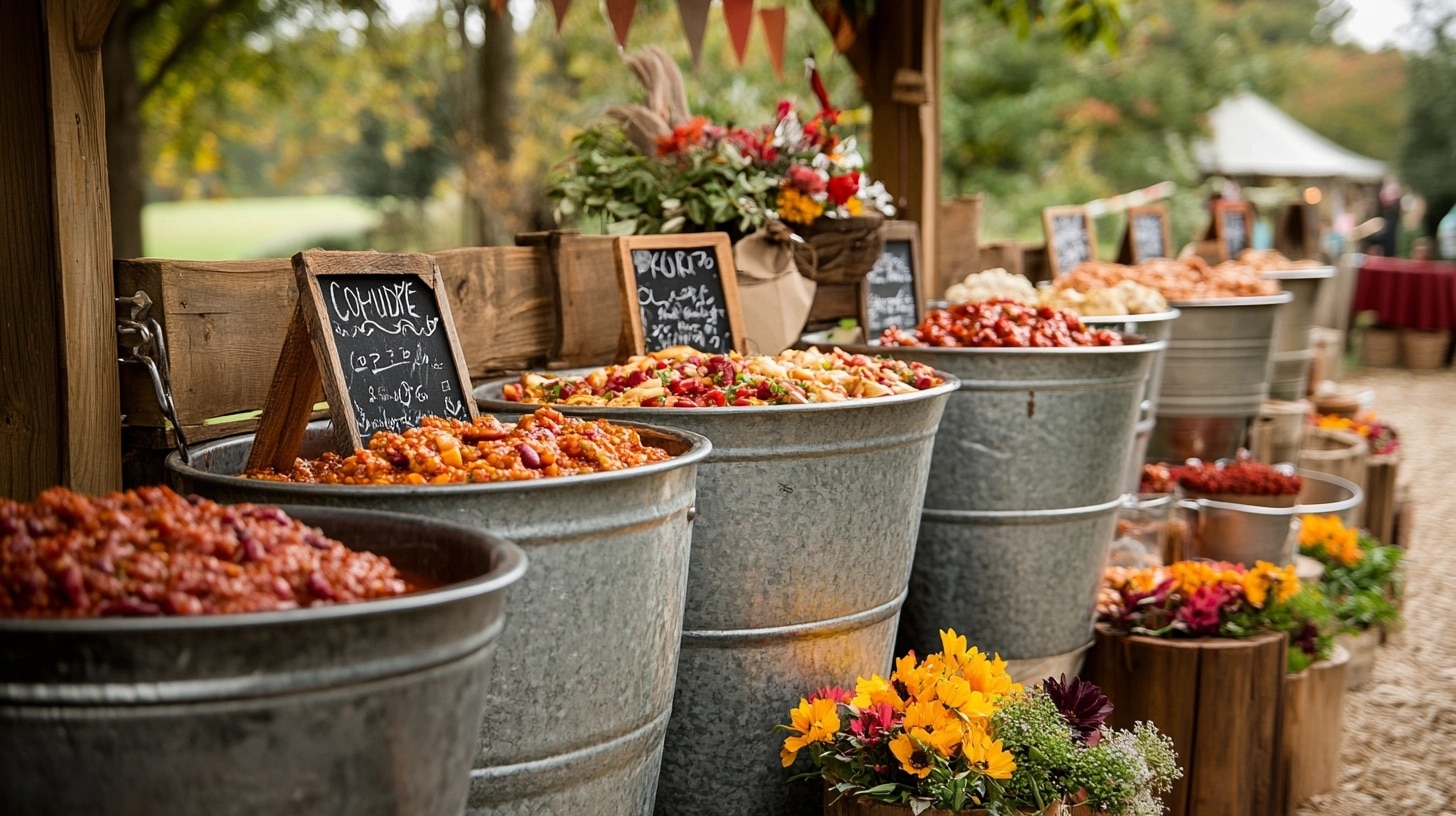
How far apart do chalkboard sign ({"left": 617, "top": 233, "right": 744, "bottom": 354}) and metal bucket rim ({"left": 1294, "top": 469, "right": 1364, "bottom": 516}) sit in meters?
2.47

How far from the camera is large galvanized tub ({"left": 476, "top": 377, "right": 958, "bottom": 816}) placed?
2.49 meters

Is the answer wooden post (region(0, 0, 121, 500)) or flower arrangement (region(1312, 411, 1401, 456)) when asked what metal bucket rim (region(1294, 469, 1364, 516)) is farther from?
wooden post (region(0, 0, 121, 500))

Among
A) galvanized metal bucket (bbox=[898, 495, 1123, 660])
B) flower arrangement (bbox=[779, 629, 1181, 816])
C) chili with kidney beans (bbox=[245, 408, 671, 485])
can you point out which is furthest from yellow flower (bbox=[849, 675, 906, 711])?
galvanized metal bucket (bbox=[898, 495, 1123, 660])

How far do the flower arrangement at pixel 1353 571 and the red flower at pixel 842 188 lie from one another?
2352 mm

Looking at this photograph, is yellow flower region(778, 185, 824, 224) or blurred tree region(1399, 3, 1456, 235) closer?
yellow flower region(778, 185, 824, 224)

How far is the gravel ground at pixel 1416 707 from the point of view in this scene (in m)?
3.98

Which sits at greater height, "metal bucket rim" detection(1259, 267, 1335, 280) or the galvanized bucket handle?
"metal bucket rim" detection(1259, 267, 1335, 280)

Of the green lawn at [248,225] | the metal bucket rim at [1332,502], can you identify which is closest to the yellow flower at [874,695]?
the metal bucket rim at [1332,502]

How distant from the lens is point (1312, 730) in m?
3.93

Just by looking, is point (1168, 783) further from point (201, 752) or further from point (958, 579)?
point (201, 752)

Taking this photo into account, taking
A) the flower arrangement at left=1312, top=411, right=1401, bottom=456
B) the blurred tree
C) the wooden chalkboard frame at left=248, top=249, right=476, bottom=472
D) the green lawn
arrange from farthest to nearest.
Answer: the green lawn → the blurred tree → the flower arrangement at left=1312, top=411, right=1401, bottom=456 → the wooden chalkboard frame at left=248, top=249, right=476, bottom=472

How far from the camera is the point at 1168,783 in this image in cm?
292

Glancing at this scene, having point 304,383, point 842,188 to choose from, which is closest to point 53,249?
point 304,383

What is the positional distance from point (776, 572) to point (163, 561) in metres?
1.38
